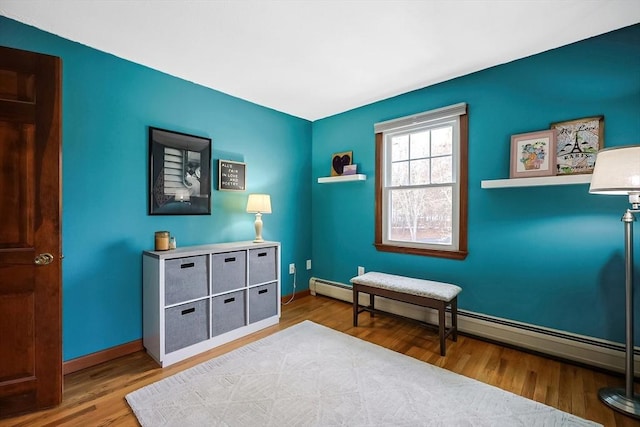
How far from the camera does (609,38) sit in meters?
2.05

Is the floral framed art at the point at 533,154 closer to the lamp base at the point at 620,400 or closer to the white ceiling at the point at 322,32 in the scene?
the white ceiling at the point at 322,32

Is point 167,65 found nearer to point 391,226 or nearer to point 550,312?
point 391,226

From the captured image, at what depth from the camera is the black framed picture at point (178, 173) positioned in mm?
2539

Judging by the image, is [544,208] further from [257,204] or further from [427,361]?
[257,204]

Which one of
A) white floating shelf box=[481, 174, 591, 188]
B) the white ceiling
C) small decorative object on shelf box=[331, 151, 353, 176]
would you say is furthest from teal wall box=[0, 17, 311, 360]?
white floating shelf box=[481, 174, 591, 188]

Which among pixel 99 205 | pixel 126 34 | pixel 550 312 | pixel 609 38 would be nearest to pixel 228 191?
pixel 99 205

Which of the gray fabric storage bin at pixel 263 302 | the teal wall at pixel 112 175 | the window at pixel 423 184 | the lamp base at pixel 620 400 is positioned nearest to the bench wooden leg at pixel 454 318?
the window at pixel 423 184

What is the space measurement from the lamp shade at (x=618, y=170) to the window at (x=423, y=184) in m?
1.08

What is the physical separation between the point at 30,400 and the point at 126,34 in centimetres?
248

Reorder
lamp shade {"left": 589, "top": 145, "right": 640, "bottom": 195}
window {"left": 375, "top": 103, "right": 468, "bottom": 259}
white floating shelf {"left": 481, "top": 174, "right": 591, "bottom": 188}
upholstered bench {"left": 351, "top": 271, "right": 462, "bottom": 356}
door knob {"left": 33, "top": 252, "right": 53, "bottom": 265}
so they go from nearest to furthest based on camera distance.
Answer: lamp shade {"left": 589, "top": 145, "right": 640, "bottom": 195} < door knob {"left": 33, "top": 252, "right": 53, "bottom": 265} < white floating shelf {"left": 481, "top": 174, "right": 591, "bottom": 188} < upholstered bench {"left": 351, "top": 271, "right": 462, "bottom": 356} < window {"left": 375, "top": 103, "right": 468, "bottom": 259}

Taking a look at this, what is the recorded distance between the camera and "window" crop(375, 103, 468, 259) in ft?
9.07

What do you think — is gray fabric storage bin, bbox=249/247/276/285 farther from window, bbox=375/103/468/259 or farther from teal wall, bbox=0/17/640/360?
window, bbox=375/103/468/259

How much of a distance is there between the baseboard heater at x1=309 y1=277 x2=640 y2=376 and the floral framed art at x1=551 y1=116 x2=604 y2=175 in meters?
1.29

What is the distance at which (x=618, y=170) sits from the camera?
1.59 meters
